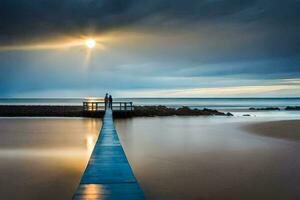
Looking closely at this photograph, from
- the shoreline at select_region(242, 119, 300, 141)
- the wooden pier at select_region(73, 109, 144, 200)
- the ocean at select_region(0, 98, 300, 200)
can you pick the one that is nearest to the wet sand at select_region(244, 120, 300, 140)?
the shoreline at select_region(242, 119, 300, 141)

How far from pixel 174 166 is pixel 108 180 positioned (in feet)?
16.2

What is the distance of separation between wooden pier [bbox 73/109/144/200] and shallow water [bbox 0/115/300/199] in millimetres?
1042

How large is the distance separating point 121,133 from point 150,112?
1603 centimetres

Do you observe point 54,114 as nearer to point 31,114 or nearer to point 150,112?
point 31,114

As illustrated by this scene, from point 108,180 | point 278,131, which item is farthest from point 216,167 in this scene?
point 278,131

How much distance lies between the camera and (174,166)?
11.4m

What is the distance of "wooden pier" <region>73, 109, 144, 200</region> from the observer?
230 inches

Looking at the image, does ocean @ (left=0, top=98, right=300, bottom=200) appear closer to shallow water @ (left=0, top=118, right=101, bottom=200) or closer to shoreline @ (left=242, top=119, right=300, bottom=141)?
shallow water @ (left=0, top=118, right=101, bottom=200)

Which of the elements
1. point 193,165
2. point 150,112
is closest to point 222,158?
point 193,165

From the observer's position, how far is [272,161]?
11977 millimetres

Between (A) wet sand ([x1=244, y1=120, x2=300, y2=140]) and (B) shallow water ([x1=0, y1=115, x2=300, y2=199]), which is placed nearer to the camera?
(B) shallow water ([x1=0, y1=115, x2=300, y2=199])

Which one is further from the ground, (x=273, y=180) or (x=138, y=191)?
(x=138, y=191)

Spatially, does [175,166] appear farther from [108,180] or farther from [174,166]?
[108,180]

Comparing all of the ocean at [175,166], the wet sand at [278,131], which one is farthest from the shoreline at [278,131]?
the ocean at [175,166]
